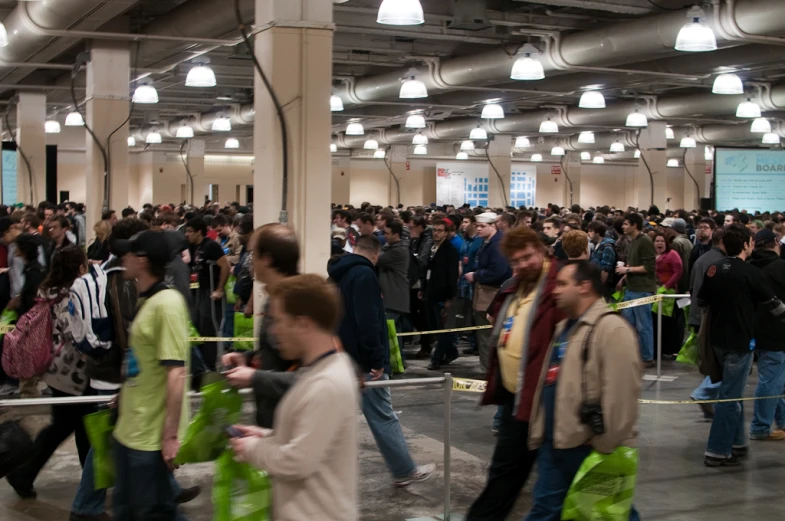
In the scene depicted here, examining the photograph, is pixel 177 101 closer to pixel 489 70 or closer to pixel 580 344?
pixel 489 70

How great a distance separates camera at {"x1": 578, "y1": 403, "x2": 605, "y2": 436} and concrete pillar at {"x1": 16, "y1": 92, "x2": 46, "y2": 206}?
1762 cm

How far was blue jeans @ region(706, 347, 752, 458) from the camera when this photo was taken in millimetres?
6633

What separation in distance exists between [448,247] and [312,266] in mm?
3040

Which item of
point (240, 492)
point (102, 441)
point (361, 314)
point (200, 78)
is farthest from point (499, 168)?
point (240, 492)

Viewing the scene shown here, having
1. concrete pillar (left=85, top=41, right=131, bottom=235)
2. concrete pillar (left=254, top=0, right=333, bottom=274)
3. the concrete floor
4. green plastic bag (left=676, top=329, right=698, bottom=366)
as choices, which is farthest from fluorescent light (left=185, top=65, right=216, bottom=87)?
green plastic bag (left=676, top=329, right=698, bottom=366)

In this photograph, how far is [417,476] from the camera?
19.9 feet

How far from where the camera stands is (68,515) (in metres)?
5.64

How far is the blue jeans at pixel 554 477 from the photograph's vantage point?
419 cm

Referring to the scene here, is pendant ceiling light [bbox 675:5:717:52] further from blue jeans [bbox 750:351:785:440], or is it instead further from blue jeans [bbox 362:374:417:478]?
blue jeans [bbox 362:374:417:478]

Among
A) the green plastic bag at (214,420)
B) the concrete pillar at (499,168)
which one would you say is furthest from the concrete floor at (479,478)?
the concrete pillar at (499,168)

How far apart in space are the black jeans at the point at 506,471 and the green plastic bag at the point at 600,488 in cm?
68

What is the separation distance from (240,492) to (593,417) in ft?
5.27

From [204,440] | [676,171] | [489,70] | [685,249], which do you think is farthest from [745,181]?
[676,171]

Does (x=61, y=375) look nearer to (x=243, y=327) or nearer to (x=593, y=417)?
(x=243, y=327)
